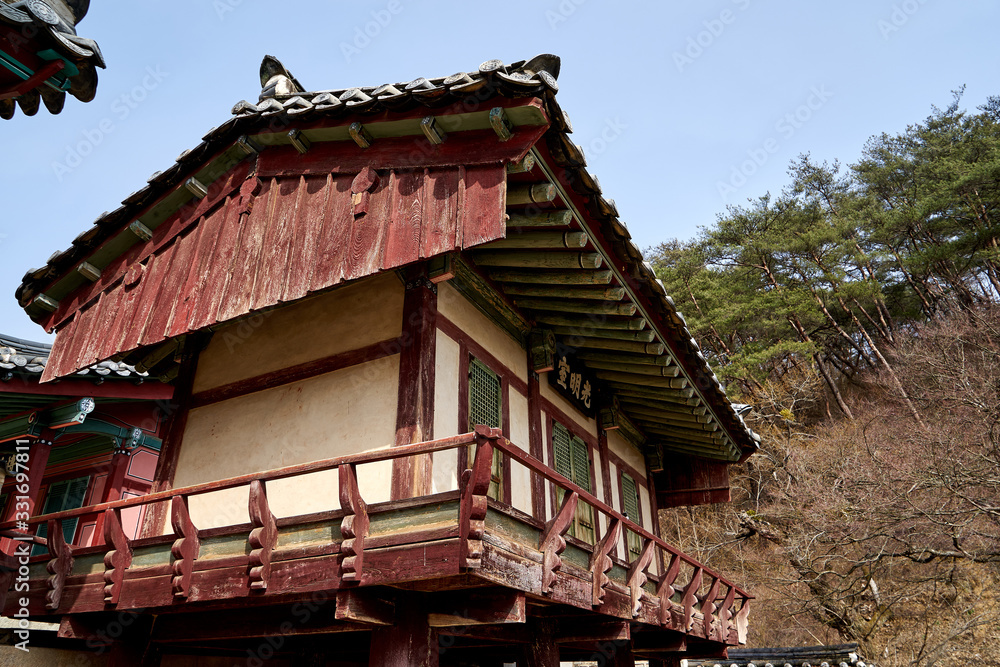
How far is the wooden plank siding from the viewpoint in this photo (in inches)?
225

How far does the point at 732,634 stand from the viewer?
10727mm

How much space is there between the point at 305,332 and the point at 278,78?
9.86 feet

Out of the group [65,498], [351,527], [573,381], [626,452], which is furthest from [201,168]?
[65,498]

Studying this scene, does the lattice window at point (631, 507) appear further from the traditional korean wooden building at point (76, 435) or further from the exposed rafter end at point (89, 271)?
the exposed rafter end at point (89, 271)

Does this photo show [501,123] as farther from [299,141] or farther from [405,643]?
[405,643]

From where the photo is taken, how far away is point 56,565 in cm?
695

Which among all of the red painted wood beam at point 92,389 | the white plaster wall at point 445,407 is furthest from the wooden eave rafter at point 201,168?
the white plaster wall at point 445,407

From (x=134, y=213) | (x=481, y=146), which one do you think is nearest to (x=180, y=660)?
(x=134, y=213)

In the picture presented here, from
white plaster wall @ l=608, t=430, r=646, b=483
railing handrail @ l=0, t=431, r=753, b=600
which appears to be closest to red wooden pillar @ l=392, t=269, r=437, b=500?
railing handrail @ l=0, t=431, r=753, b=600

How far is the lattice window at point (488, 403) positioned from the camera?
7527 mm

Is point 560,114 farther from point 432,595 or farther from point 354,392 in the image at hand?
point 432,595

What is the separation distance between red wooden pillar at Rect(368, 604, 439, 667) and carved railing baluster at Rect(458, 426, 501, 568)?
52.4 inches

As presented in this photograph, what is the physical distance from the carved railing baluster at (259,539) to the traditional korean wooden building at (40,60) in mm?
3427

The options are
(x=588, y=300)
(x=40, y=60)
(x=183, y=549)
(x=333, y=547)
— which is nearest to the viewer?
(x=40, y=60)
